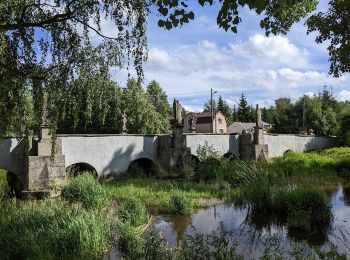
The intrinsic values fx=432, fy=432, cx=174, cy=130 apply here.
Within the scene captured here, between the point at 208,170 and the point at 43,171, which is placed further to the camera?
the point at 208,170

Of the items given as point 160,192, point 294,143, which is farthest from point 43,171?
point 294,143

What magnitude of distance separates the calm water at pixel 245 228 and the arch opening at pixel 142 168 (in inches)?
345

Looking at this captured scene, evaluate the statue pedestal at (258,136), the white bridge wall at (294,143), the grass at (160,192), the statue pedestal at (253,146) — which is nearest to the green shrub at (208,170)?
the grass at (160,192)

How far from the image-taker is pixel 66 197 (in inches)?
485

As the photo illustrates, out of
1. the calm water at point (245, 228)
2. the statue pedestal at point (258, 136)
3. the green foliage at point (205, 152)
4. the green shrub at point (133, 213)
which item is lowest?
the calm water at point (245, 228)

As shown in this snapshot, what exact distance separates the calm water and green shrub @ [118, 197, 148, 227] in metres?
0.49

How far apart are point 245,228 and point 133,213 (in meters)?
2.87

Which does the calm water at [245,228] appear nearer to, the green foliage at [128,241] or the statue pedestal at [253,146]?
the green foliage at [128,241]

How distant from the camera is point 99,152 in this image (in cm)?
2111

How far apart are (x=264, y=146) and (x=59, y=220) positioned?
76.1ft

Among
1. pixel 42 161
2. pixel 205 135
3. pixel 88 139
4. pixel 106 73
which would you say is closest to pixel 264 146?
pixel 205 135

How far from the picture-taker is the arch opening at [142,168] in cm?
2216

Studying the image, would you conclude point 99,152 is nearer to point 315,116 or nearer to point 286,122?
point 315,116

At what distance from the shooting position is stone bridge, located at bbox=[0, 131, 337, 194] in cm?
1630
